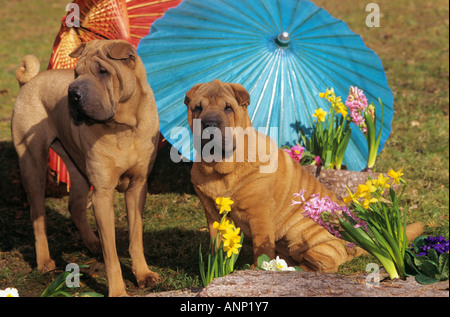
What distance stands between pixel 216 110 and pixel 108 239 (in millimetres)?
1267

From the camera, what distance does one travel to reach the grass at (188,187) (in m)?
4.78

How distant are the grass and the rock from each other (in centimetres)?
107

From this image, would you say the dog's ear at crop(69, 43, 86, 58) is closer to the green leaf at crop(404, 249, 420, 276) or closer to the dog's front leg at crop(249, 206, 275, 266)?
the dog's front leg at crop(249, 206, 275, 266)

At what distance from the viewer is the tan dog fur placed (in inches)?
147

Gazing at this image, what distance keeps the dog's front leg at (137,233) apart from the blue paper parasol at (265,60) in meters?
0.92

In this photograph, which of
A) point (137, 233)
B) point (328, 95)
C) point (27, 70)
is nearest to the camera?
point (137, 233)

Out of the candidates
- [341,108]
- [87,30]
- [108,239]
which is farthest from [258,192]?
[87,30]

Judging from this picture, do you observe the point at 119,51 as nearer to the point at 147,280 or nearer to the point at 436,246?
the point at 147,280

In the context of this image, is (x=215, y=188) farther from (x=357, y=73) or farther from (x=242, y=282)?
(x=357, y=73)

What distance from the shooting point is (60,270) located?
4738 mm

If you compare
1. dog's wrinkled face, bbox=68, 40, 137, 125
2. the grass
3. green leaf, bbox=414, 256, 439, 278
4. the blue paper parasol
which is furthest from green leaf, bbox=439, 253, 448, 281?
the blue paper parasol

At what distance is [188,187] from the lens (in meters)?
6.59

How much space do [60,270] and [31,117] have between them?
133cm

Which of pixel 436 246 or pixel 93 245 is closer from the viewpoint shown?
pixel 436 246
